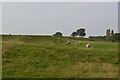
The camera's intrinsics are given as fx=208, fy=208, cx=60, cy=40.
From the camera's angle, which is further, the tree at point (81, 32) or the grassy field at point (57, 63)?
the tree at point (81, 32)

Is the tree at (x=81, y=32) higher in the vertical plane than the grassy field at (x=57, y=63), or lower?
higher

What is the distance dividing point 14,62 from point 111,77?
7.53 m

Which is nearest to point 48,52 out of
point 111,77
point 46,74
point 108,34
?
point 46,74

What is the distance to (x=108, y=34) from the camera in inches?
3145

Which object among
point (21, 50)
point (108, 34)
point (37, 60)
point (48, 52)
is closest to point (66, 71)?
point (37, 60)

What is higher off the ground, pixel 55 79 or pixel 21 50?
pixel 21 50

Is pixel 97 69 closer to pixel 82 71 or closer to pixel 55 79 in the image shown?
pixel 82 71

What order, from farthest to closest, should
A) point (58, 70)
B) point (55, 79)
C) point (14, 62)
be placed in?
point (14, 62) < point (58, 70) < point (55, 79)

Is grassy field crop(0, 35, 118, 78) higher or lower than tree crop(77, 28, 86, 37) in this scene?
lower

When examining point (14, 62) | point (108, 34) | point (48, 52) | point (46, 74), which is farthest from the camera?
point (108, 34)

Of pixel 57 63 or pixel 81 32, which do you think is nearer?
pixel 57 63

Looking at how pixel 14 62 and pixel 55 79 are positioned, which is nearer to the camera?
pixel 55 79

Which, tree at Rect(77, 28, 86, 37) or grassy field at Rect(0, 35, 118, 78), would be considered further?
tree at Rect(77, 28, 86, 37)

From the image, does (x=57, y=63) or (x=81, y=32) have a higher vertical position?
(x=81, y=32)
